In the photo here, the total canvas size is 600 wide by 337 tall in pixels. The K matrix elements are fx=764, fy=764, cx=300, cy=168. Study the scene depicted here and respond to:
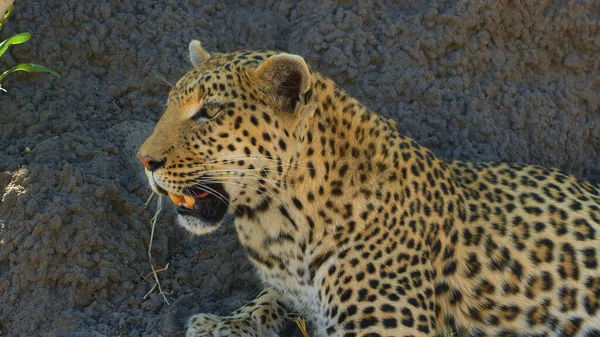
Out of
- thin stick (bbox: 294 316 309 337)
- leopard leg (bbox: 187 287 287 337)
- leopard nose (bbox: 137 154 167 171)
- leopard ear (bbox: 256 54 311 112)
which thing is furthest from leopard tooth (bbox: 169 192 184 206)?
thin stick (bbox: 294 316 309 337)

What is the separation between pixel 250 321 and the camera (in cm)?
584

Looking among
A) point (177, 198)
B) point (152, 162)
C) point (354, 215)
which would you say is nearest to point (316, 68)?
point (354, 215)

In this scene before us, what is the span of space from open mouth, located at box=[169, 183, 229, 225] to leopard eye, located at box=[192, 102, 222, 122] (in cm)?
49

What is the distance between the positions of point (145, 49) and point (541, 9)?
12.2 feet

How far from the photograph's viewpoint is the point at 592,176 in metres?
7.24

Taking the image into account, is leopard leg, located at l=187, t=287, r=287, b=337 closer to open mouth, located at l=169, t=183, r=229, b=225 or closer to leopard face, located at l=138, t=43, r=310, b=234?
open mouth, located at l=169, t=183, r=229, b=225

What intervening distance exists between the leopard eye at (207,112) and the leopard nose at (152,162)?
0.37 m

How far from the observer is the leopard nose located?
4.86 m

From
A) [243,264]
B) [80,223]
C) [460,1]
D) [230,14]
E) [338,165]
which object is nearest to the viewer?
[338,165]

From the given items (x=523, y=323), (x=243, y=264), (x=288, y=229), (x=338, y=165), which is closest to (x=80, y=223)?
(x=243, y=264)

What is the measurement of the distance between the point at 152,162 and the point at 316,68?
9.02 ft

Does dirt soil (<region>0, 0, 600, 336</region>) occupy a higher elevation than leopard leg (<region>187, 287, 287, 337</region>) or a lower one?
higher

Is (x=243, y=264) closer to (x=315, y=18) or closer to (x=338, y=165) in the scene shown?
(x=338, y=165)

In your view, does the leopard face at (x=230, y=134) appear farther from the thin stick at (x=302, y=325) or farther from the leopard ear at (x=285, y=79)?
the thin stick at (x=302, y=325)
